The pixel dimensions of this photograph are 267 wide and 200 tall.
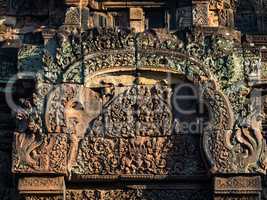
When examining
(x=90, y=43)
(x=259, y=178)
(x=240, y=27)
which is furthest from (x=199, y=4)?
(x=259, y=178)

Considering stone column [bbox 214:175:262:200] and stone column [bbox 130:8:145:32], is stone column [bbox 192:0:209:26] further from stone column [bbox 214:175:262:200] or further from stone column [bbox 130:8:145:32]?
stone column [bbox 214:175:262:200]

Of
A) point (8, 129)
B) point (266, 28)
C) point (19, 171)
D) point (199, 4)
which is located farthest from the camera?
point (266, 28)

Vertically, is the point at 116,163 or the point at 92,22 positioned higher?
the point at 92,22

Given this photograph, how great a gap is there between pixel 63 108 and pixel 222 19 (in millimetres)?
3216

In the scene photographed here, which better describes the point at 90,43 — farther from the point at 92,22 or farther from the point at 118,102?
the point at 92,22

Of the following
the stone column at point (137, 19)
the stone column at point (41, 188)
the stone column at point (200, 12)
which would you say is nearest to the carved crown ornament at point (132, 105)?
the stone column at point (41, 188)

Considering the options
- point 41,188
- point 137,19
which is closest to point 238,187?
point 41,188

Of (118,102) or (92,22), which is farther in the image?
(92,22)

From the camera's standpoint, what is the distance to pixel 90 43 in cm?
1212

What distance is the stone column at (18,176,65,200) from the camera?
1164cm

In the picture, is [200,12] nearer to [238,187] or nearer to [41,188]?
[238,187]

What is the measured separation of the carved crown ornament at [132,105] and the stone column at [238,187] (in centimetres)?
27

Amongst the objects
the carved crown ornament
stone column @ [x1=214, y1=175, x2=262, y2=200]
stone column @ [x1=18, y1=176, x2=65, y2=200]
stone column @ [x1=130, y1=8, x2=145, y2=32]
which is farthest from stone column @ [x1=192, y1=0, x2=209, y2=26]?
stone column @ [x1=18, y1=176, x2=65, y2=200]

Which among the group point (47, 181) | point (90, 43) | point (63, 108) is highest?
point (90, 43)
